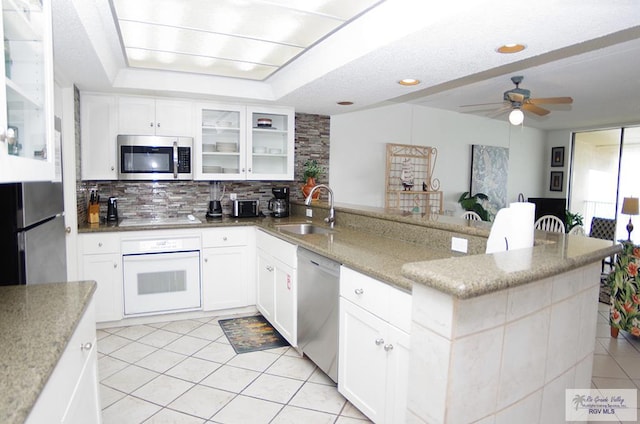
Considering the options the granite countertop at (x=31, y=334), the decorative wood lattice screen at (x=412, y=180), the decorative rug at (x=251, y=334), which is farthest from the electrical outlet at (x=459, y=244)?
the decorative wood lattice screen at (x=412, y=180)

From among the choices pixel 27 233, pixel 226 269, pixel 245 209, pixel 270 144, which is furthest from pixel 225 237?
pixel 27 233

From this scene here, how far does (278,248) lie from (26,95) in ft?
6.91

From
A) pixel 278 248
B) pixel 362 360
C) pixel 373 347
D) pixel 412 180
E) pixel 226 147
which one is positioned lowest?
pixel 362 360

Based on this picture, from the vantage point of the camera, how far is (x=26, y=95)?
1150 millimetres

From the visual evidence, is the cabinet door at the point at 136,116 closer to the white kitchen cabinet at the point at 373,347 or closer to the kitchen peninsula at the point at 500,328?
the white kitchen cabinet at the point at 373,347

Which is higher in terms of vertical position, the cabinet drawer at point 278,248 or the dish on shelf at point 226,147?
the dish on shelf at point 226,147

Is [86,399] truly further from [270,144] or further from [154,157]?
[270,144]

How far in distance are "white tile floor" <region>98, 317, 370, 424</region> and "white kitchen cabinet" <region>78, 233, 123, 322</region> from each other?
0.71 ft

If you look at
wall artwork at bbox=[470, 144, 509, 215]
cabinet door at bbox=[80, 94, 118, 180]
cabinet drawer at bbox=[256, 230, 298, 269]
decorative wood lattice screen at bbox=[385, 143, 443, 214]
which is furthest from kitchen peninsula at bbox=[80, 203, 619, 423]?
wall artwork at bbox=[470, 144, 509, 215]

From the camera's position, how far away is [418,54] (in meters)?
2.32

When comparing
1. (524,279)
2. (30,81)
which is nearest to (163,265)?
(30,81)

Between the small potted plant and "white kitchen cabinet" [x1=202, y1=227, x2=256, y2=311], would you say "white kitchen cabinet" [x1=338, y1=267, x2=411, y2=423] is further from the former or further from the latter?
the small potted plant

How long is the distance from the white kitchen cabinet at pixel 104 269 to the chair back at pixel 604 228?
6.37m

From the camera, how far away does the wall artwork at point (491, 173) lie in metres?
6.25
